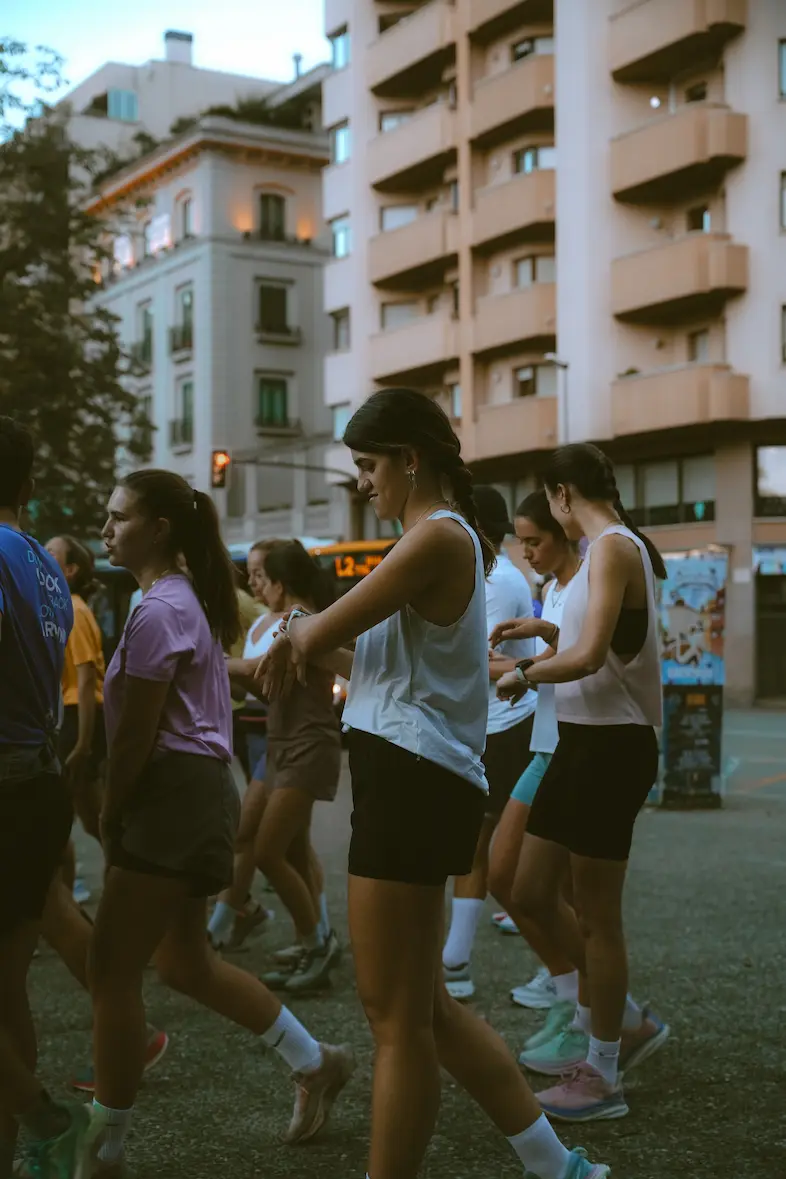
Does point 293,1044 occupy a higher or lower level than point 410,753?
lower

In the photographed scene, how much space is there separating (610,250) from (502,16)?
7.16 metres

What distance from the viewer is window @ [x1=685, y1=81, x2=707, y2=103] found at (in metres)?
34.8

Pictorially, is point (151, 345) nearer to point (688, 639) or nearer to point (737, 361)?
point (737, 361)

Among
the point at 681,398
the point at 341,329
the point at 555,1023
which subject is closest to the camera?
the point at 555,1023

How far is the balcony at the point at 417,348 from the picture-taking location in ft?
132

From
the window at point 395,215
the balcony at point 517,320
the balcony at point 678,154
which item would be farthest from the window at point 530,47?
the balcony at point 517,320

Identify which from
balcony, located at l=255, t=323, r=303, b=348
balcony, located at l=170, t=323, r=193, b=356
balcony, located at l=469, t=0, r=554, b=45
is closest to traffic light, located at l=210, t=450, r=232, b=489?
balcony, located at l=469, t=0, r=554, b=45

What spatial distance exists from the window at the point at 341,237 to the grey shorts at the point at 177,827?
41.5m

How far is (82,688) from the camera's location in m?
6.96

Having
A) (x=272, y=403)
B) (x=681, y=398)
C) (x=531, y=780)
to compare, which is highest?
(x=272, y=403)

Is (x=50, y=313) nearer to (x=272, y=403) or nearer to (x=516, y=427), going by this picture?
(x=516, y=427)

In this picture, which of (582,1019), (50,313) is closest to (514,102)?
(50,313)

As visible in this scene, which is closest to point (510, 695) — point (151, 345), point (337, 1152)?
point (337, 1152)

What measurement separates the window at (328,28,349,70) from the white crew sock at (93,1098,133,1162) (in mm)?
43359
